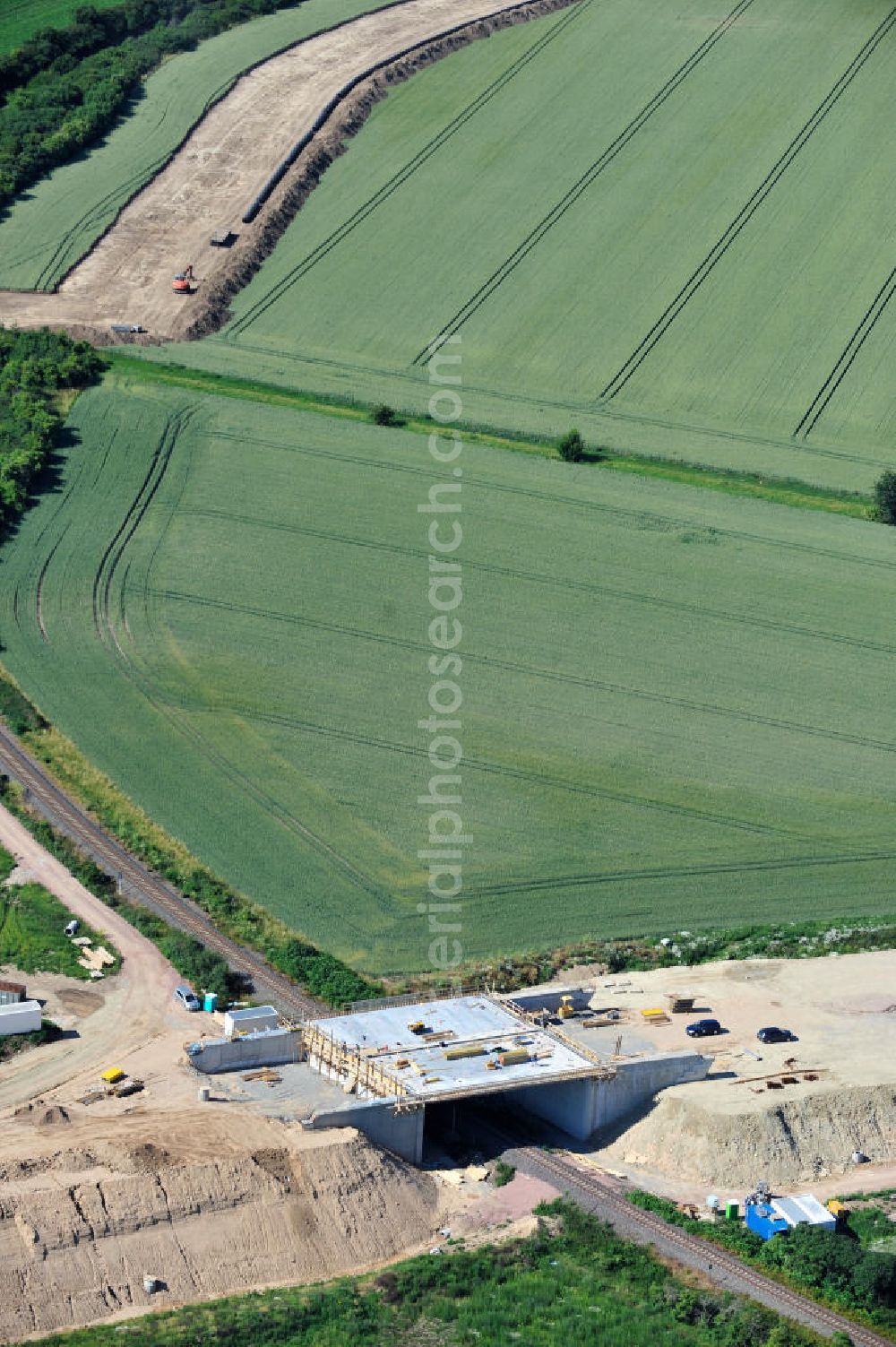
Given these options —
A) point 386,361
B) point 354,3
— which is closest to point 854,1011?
point 386,361

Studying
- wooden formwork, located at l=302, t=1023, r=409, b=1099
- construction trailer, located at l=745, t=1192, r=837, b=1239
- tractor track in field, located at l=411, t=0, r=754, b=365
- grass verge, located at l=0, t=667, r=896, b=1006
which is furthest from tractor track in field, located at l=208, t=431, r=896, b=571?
construction trailer, located at l=745, t=1192, r=837, b=1239

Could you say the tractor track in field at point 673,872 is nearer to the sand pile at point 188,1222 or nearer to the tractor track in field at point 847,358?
the sand pile at point 188,1222

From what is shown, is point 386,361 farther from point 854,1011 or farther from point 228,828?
point 854,1011

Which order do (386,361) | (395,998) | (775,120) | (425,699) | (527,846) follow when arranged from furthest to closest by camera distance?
(775,120) < (386,361) < (425,699) < (527,846) < (395,998)

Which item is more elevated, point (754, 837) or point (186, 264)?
point (186, 264)

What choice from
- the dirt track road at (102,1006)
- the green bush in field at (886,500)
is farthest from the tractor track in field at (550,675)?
the green bush in field at (886,500)

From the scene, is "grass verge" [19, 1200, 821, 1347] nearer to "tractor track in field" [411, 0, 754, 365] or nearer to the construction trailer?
the construction trailer
